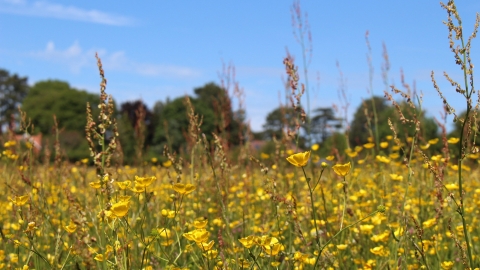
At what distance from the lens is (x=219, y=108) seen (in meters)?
4.45

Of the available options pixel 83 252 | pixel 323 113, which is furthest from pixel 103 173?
pixel 323 113

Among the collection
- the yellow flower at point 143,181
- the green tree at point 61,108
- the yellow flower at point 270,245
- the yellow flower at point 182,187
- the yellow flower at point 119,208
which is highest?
the green tree at point 61,108

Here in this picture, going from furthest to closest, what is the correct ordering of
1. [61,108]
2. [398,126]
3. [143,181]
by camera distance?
[61,108] → [398,126] → [143,181]

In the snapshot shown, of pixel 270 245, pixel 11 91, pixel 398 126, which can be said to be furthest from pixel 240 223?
pixel 11 91

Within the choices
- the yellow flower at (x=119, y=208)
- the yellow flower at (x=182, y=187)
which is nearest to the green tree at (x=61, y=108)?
the yellow flower at (x=182, y=187)

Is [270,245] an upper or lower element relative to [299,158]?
lower

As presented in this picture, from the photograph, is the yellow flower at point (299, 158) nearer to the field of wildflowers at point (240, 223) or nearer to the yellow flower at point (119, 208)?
the field of wildflowers at point (240, 223)

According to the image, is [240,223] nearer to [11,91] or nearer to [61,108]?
[61,108]

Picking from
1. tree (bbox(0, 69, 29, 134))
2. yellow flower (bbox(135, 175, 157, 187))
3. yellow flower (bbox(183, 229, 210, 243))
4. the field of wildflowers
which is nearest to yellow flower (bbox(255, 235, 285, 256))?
the field of wildflowers

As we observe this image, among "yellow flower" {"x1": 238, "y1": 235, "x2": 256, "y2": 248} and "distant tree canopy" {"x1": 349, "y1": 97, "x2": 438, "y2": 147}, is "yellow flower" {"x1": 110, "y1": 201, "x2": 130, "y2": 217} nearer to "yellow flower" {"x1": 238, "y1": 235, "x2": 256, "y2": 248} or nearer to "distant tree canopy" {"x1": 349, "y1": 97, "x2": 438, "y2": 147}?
"yellow flower" {"x1": 238, "y1": 235, "x2": 256, "y2": 248}

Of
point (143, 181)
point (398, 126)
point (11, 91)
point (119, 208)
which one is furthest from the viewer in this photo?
point (11, 91)

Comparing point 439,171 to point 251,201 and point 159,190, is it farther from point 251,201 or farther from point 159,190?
point 159,190

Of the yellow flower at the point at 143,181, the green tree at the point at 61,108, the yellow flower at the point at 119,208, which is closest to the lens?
the yellow flower at the point at 119,208

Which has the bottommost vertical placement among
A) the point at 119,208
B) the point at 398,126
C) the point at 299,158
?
the point at 119,208
